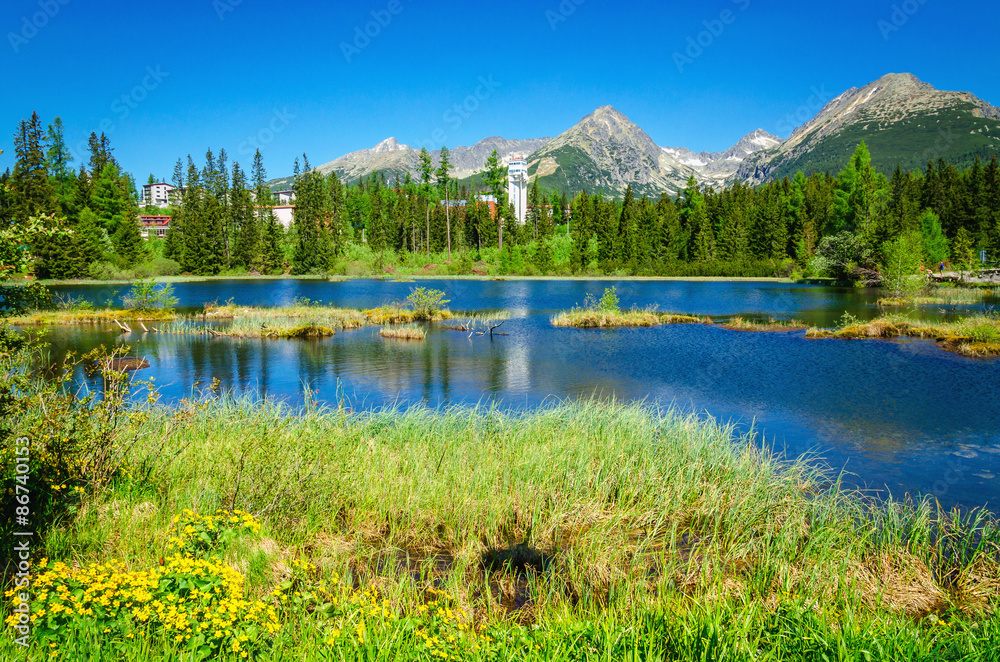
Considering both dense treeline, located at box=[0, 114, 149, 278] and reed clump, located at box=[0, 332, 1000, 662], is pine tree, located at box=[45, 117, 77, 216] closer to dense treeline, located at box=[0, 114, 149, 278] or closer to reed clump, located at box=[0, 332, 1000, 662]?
dense treeline, located at box=[0, 114, 149, 278]

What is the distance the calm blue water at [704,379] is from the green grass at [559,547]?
11.6 feet

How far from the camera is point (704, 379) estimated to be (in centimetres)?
1986

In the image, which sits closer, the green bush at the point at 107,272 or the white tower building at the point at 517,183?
the green bush at the point at 107,272

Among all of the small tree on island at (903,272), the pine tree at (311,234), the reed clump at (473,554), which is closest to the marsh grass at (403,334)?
the reed clump at (473,554)

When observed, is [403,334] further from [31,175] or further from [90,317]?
[31,175]

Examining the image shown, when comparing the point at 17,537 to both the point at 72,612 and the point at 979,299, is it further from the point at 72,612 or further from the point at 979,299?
the point at 979,299

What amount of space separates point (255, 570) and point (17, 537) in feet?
7.68

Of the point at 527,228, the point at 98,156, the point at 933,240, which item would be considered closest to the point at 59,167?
the point at 98,156

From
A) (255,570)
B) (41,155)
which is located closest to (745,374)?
(255,570)

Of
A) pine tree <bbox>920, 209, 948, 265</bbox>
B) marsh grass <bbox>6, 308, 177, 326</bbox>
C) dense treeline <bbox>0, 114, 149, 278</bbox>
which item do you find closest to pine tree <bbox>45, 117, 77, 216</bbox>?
dense treeline <bbox>0, 114, 149, 278</bbox>

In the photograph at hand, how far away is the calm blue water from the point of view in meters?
12.2

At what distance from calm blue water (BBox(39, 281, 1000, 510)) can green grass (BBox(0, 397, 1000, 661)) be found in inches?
139

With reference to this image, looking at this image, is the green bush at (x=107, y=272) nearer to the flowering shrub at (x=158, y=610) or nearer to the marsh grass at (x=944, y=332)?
the marsh grass at (x=944, y=332)

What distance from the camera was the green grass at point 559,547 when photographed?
4.19 m
